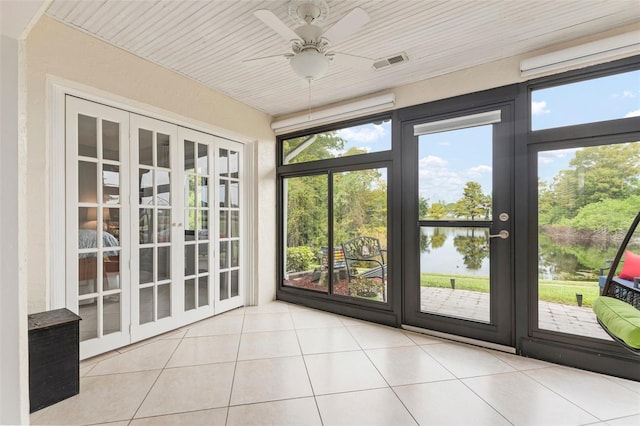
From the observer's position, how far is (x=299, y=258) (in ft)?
13.6

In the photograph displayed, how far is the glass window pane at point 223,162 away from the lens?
3.58 m

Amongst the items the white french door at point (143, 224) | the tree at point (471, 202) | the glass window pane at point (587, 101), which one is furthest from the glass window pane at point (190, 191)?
the glass window pane at point (587, 101)

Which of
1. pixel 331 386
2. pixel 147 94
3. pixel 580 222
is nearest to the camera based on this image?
pixel 331 386

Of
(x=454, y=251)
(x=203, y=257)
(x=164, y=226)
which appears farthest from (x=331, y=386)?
(x=164, y=226)

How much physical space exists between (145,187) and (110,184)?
0.30 metres

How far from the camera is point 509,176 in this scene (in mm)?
2582

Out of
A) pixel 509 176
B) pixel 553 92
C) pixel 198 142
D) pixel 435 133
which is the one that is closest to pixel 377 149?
pixel 435 133

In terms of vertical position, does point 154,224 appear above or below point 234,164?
below

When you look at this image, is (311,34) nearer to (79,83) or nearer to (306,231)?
(79,83)

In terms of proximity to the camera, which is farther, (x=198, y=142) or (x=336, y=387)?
(x=198, y=142)

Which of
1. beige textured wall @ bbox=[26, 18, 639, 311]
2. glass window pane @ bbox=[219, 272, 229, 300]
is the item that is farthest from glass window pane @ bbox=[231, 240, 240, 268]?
beige textured wall @ bbox=[26, 18, 639, 311]

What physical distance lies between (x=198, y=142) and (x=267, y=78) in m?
1.09

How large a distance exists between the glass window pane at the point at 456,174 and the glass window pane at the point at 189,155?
2535 millimetres

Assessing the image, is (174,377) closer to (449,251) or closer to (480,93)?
(449,251)
